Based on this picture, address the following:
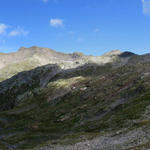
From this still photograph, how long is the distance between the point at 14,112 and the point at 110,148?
134 m

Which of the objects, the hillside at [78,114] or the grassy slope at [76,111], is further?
the grassy slope at [76,111]

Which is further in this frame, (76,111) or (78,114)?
(76,111)

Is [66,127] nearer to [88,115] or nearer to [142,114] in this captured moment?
[88,115]

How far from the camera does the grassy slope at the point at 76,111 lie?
227 feet

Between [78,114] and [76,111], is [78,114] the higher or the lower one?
the lower one

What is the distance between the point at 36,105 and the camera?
165625 millimetres

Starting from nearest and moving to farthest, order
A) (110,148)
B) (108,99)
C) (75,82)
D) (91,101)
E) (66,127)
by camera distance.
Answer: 1. (110,148)
2. (66,127)
3. (108,99)
4. (91,101)
5. (75,82)

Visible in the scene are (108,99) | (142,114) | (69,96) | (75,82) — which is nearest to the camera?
(142,114)

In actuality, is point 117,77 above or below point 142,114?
above

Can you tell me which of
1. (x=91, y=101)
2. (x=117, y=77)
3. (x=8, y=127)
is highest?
(x=117, y=77)

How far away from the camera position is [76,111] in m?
109

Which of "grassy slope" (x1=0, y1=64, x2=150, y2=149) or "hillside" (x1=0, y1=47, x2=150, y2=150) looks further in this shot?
"grassy slope" (x1=0, y1=64, x2=150, y2=149)

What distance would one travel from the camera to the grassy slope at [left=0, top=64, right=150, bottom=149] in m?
69.0

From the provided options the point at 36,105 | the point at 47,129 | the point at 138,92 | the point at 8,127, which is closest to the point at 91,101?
the point at 138,92
